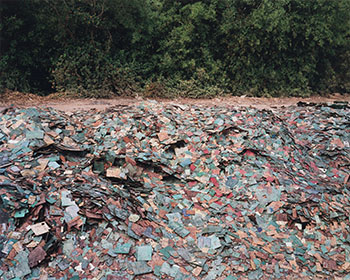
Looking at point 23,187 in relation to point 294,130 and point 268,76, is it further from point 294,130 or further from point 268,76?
point 268,76

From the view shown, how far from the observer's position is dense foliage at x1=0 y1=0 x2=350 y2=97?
9828 mm

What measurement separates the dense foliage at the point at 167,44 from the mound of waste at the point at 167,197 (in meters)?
4.45

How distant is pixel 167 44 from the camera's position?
11.0m

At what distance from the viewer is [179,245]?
401 centimetres

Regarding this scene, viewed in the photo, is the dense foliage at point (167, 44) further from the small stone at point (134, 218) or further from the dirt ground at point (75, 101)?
the small stone at point (134, 218)

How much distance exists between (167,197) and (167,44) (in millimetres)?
7637

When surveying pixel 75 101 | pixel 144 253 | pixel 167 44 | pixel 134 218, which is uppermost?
pixel 167 44

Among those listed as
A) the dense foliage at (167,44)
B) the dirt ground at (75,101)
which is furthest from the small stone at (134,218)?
the dense foliage at (167,44)

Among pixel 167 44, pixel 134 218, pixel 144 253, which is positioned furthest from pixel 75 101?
pixel 144 253

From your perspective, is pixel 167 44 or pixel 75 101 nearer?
pixel 75 101

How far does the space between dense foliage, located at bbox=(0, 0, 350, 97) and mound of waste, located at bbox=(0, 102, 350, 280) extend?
4454 mm

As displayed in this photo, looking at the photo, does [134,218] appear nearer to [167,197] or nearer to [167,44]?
[167,197]

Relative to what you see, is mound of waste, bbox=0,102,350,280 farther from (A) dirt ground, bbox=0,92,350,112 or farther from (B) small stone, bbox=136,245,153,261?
(A) dirt ground, bbox=0,92,350,112

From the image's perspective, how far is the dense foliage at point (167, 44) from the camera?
9.83 m
